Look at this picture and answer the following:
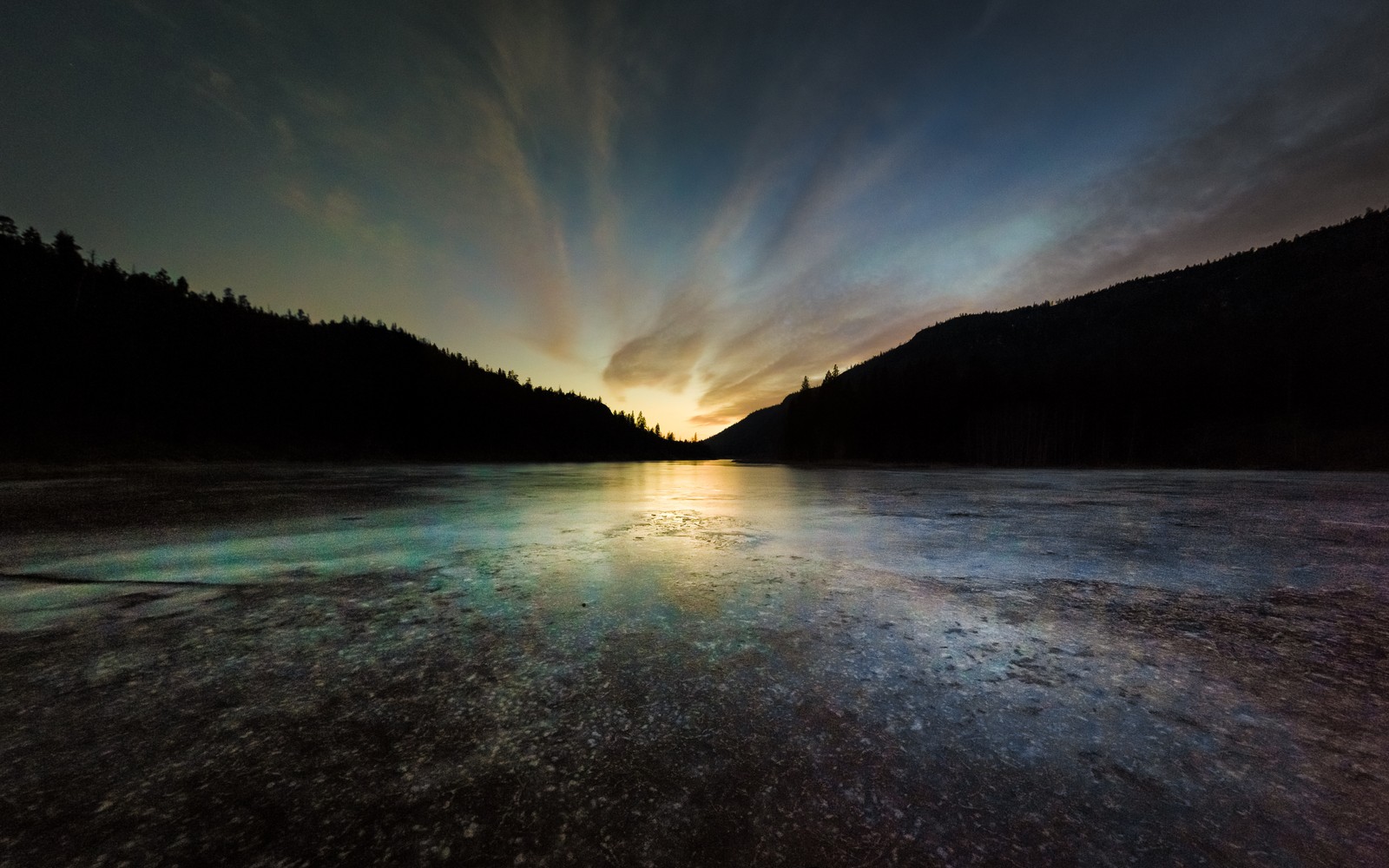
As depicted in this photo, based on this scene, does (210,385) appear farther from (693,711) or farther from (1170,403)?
(1170,403)

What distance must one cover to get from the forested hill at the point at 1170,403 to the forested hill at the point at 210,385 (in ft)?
219

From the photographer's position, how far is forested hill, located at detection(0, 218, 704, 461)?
55438 mm

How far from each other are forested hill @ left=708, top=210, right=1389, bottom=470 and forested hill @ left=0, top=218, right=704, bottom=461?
6667 centimetres

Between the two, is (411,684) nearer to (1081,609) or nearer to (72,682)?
(72,682)

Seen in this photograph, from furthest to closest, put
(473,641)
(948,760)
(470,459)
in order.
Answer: (470,459) → (473,641) → (948,760)

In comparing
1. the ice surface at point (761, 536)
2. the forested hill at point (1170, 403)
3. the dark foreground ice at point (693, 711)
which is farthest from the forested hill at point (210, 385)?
the forested hill at point (1170, 403)

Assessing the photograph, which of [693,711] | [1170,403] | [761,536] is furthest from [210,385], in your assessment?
[1170,403]

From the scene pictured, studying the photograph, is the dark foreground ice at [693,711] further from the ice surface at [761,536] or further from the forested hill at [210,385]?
the forested hill at [210,385]

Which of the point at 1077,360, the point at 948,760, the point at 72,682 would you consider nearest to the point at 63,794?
the point at 72,682

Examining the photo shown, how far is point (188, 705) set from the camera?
10.1ft

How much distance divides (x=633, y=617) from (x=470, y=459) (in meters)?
90.0

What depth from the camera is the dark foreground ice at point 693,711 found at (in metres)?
2.02

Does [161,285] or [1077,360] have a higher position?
[161,285]

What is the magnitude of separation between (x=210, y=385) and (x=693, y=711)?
333 feet
